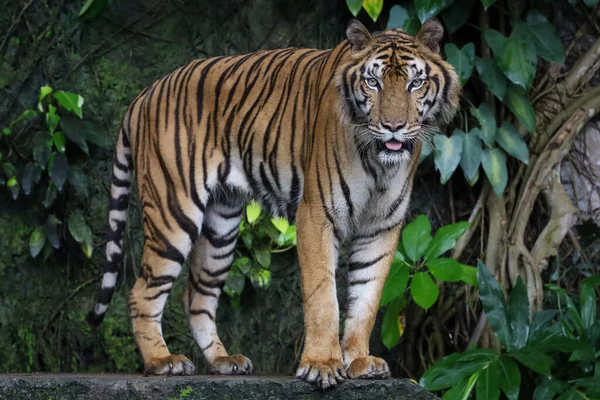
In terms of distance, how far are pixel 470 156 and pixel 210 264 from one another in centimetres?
199

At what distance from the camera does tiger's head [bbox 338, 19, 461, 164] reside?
3.59m

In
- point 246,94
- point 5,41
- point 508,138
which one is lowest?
point 508,138

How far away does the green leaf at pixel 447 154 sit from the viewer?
18.6 feet

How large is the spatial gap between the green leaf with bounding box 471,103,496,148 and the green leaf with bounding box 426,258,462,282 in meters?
0.93

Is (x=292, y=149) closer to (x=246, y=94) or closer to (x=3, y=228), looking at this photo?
(x=246, y=94)

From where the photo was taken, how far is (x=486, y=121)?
5.82 metres

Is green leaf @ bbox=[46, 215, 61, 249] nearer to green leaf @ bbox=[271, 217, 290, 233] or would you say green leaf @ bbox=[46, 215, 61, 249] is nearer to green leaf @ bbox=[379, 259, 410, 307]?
green leaf @ bbox=[271, 217, 290, 233]

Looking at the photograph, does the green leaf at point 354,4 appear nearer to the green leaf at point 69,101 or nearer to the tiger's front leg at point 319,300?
the green leaf at point 69,101

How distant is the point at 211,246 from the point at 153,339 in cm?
62

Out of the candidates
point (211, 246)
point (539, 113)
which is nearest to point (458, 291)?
point (539, 113)

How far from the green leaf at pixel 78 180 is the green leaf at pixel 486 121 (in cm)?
243

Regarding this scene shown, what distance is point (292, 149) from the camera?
13.7 feet

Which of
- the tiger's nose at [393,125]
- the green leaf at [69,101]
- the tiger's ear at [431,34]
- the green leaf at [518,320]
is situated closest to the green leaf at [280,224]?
the green leaf at [69,101]

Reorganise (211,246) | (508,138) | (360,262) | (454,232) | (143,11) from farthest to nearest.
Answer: (143,11)
(508,138)
(454,232)
(211,246)
(360,262)
